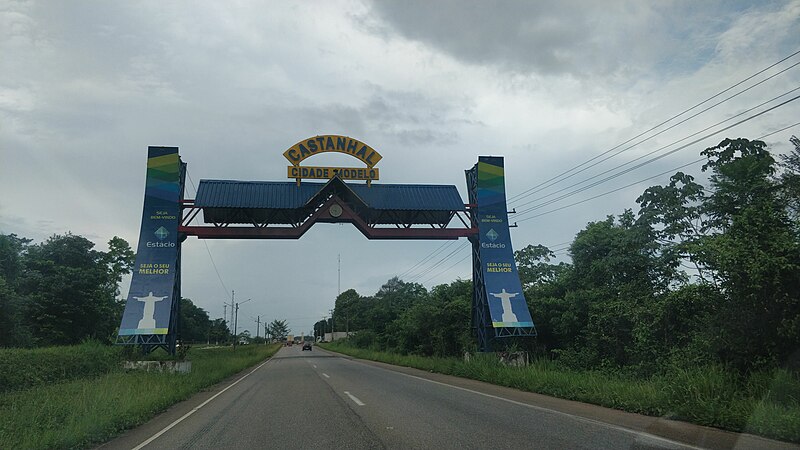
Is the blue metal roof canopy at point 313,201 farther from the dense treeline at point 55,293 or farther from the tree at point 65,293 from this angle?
the tree at point 65,293

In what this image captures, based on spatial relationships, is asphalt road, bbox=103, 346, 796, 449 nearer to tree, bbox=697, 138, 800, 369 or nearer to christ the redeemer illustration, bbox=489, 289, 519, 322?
tree, bbox=697, 138, 800, 369

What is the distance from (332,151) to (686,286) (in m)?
16.2

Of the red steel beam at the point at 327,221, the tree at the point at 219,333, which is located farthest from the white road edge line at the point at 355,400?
the tree at the point at 219,333

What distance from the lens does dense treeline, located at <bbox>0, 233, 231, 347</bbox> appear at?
99.1ft

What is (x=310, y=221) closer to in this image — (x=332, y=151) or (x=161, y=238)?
(x=332, y=151)

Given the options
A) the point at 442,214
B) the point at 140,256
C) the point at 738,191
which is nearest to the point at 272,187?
the point at 140,256

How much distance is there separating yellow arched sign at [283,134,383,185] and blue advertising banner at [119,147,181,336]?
561 cm

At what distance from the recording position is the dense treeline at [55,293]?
3020cm

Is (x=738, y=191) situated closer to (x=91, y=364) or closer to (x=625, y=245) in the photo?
(x=625, y=245)

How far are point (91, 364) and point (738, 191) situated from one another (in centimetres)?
2704

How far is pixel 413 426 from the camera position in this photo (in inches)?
364

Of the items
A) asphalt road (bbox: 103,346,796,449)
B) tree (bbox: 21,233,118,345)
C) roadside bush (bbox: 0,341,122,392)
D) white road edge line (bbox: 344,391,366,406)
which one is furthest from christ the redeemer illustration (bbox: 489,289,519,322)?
tree (bbox: 21,233,118,345)

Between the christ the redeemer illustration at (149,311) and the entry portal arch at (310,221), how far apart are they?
0.15 feet

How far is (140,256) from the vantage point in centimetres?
2391
